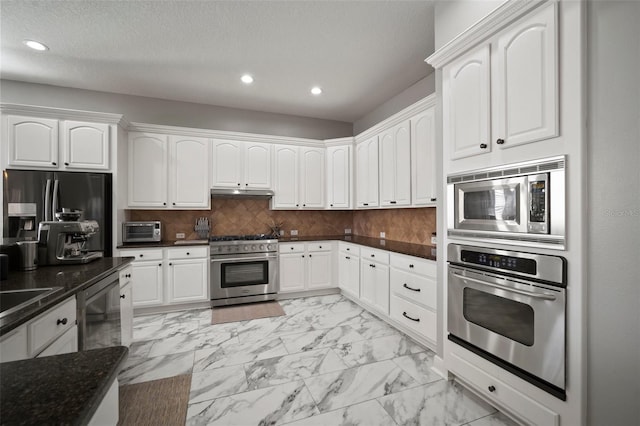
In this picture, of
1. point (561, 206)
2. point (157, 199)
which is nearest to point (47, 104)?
point (157, 199)

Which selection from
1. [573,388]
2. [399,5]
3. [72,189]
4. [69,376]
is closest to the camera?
[69,376]

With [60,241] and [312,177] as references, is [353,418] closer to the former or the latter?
[60,241]

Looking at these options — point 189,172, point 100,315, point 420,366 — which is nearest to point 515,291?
point 420,366

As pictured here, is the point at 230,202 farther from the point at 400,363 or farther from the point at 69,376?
the point at 69,376

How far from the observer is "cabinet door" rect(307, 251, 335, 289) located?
4.45m

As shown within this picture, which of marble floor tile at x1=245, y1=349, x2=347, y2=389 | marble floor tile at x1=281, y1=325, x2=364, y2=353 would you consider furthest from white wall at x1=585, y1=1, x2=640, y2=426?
marble floor tile at x1=281, y1=325, x2=364, y2=353

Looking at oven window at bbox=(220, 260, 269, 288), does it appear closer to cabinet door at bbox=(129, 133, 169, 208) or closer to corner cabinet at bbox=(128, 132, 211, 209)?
corner cabinet at bbox=(128, 132, 211, 209)

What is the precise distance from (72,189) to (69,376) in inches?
139

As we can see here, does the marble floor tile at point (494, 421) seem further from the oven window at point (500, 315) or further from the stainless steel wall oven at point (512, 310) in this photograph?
the oven window at point (500, 315)

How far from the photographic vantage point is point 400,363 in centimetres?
252

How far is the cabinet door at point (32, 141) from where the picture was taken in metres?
3.27

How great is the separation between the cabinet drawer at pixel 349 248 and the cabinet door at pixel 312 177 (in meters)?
0.80

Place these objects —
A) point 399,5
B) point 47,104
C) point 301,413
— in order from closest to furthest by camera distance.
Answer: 1. point 301,413
2. point 399,5
3. point 47,104

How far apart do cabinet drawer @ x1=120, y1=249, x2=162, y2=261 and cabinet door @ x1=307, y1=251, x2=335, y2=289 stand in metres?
2.06
